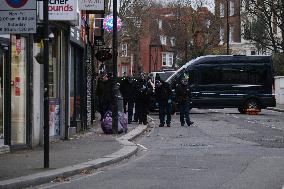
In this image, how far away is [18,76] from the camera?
646 inches

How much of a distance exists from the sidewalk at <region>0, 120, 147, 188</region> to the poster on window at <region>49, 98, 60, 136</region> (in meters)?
0.37

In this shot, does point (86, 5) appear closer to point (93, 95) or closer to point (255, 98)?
point (93, 95)

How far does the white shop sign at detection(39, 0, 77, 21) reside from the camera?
1670cm

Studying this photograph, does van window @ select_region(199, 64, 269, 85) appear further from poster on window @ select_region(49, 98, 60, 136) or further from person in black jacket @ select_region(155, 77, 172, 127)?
poster on window @ select_region(49, 98, 60, 136)

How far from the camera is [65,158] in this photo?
48.8 ft

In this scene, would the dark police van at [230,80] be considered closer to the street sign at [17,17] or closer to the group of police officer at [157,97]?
the group of police officer at [157,97]

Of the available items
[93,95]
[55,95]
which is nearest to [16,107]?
[55,95]

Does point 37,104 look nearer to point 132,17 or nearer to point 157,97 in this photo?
point 157,97

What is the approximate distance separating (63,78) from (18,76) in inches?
137

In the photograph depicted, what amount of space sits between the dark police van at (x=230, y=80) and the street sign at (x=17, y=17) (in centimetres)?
2304

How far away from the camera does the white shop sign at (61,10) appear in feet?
54.8

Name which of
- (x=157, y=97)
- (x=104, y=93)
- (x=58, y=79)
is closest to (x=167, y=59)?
(x=157, y=97)

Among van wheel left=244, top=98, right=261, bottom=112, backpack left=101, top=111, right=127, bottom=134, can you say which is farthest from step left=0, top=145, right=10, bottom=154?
van wheel left=244, top=98, right=261, bottom=112

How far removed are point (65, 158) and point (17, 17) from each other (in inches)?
152
